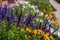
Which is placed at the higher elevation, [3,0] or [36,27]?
[36,27]

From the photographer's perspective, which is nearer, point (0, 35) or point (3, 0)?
point (0, 35)

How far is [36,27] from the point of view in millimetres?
3195

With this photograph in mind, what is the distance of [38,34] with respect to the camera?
301cm

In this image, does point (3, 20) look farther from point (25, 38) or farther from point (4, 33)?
point (25, 38)

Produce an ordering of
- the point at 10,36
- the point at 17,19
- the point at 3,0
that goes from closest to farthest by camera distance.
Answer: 1. the point at 10,36
2. the point at 17,19
3. the point at 3,0

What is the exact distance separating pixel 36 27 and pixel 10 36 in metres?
0.47

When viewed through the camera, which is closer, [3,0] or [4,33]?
[4,33]

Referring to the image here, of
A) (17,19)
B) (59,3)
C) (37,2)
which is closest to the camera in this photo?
(17,19)

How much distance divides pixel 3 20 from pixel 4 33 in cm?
21

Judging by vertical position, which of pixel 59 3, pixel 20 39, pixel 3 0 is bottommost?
pixel 59 3

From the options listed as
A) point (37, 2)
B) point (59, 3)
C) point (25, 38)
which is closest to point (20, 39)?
point (25, 38)

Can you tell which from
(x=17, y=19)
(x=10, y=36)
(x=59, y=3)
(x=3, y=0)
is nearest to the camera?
(x=10, y=36)

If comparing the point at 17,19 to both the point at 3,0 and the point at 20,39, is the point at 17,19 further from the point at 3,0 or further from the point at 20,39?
the point at 3,0

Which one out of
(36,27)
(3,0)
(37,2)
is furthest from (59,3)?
(36,27)
